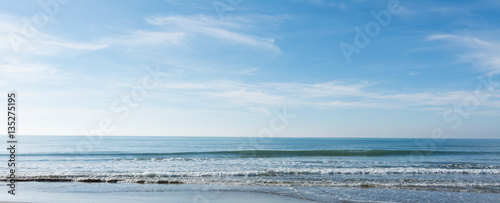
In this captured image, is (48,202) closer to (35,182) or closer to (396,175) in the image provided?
(35,182)

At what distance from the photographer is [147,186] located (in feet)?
52.9

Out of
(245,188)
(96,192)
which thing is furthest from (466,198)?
(96,192)

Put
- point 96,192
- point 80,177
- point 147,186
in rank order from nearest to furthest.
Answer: point 96,192 < point 147,186 < point 80,177

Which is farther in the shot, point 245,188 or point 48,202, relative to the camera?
point 245,188

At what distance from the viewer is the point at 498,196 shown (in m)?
13.5

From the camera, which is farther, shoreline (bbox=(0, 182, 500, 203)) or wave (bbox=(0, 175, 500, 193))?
wave (bbox=(0, 175, 500, 193))

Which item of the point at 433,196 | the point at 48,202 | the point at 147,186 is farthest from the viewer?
the point at 147,186

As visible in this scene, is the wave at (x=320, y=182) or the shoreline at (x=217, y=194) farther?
the wave at (x=320, y=182)

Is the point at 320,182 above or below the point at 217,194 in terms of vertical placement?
below

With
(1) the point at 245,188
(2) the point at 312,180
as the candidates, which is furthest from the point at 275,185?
(2) the point at 312,180

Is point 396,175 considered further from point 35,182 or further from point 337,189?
point 35,182

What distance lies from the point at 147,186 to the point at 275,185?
654 centimetres

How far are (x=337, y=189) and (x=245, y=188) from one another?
14.5ft

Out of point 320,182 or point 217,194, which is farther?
point 320,182
